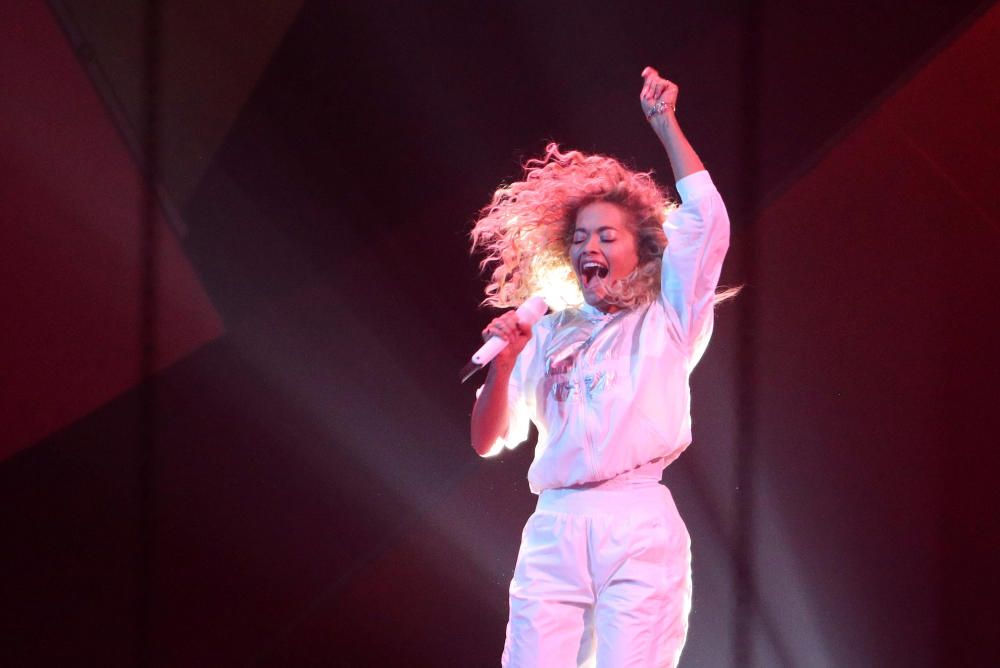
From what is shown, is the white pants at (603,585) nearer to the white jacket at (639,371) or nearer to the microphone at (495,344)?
the white jacket at (639,371)

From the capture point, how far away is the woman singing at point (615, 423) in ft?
5.75

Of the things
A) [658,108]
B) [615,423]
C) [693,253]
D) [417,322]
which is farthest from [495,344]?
[417,322]

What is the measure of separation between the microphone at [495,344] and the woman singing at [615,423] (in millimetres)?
22

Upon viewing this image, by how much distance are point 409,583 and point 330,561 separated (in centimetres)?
21

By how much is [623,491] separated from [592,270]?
1.37 ft

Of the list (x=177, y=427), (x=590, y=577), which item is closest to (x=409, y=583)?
(x=177, y=427)

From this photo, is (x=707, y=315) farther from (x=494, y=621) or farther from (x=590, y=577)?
(x=494, y=621)

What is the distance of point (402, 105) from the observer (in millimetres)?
2646

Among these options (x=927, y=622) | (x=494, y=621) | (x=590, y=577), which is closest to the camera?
(x=590, y=577)

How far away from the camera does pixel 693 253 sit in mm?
1793

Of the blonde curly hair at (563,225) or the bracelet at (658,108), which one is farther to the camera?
the blonde curly hair at (563,225)

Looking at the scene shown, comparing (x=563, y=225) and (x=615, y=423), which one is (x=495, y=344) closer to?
(x=615, y=423)

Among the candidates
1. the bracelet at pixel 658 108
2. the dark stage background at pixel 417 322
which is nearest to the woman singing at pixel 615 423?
the bracelet at pixel 658 108

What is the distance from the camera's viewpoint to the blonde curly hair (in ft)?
6.60
